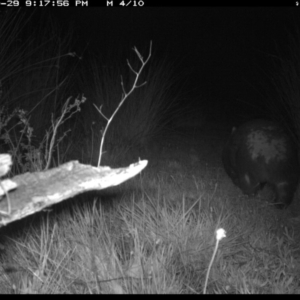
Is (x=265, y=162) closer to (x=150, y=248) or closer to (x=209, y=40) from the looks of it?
(x=150, y=248)

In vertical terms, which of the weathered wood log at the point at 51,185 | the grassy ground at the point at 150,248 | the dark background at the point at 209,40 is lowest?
the grassy ground at the point at 150,248

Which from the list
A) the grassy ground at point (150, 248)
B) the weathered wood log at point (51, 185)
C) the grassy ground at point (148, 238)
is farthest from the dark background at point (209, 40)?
the weathered wood log at point (51, 185)

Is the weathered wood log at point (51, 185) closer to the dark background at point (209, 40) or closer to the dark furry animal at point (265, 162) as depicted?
the dark furry animal at point (265, 162)

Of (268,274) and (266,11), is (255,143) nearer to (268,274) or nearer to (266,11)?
(268,274)

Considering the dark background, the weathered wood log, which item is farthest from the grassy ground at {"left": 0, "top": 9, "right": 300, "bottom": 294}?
the dark background

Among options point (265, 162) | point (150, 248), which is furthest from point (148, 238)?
point (265, 162)

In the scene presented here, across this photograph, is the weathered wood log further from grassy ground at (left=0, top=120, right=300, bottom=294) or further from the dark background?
the dark background

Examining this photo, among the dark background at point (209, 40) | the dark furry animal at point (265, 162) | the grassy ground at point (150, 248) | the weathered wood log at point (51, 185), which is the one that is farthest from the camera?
the dark background at point (209, 40)


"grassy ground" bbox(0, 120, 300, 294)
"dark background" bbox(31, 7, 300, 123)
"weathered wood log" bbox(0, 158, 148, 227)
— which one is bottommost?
"grassy ground" bbox(0, 120, 300, 294)

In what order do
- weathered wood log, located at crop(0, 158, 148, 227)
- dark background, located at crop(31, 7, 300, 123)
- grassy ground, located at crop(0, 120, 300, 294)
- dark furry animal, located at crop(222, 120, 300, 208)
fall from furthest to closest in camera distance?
dark background, located at crop(31, 7, 300, 123), dark furry animal, located at crop(222, 120, 300, 208), grassy ground, located at crop(0, 120, 300, 294), weathered wood log, located at crop(0, 158, 148, 227)

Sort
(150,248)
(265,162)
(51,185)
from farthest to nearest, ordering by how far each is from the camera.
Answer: (265,162), (150,248), (51,185)

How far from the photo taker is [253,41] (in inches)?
382

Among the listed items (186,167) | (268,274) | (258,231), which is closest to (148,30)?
(186,167)

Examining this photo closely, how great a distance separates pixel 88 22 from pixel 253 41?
3.97m
